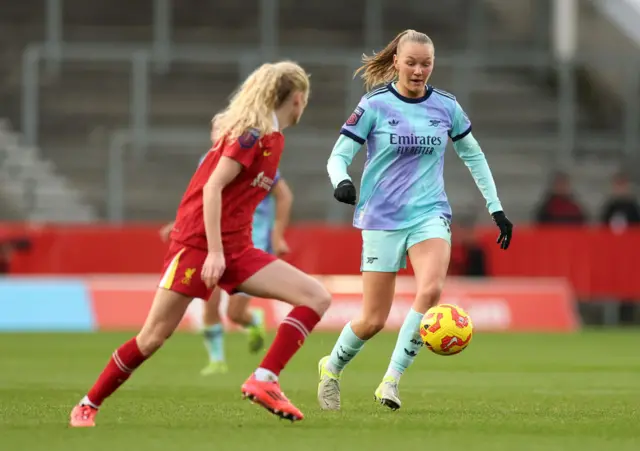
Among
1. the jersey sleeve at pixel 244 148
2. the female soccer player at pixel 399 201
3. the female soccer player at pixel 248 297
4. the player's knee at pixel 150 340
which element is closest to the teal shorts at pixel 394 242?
the female soccer player at pixel 399 201

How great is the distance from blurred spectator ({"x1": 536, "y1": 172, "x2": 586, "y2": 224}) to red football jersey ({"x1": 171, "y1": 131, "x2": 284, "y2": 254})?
1493 centimetres

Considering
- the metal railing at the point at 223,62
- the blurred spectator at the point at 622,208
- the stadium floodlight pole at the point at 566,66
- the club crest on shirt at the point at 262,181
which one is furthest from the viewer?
the stadium floodlight pole at the point at 566,66

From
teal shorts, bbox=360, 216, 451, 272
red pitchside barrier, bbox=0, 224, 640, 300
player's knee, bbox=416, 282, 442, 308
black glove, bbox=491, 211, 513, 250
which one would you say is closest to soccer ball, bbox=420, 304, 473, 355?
player's knee, bbox=416, 282, 442, 308

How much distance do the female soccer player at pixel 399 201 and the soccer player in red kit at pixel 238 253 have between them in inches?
50.9

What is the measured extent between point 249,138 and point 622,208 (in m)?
15.6

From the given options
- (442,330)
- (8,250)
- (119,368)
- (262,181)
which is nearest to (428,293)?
(442,330)

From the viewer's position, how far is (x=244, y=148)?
8062 millimetres

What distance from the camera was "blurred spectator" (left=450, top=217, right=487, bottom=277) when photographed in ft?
73.0

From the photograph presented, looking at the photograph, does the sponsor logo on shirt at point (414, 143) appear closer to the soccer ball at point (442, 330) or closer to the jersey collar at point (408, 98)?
the jersey collar at point (408, 98)

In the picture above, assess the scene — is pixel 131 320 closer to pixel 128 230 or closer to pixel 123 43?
pixel 128 230

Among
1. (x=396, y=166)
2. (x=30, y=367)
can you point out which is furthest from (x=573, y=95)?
(x=396, y=166)

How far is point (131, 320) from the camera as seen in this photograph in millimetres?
21109

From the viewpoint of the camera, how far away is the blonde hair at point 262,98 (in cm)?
816

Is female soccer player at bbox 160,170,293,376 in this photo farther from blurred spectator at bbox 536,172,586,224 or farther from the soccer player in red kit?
blurred spectator at bbox 536,172,586,224
